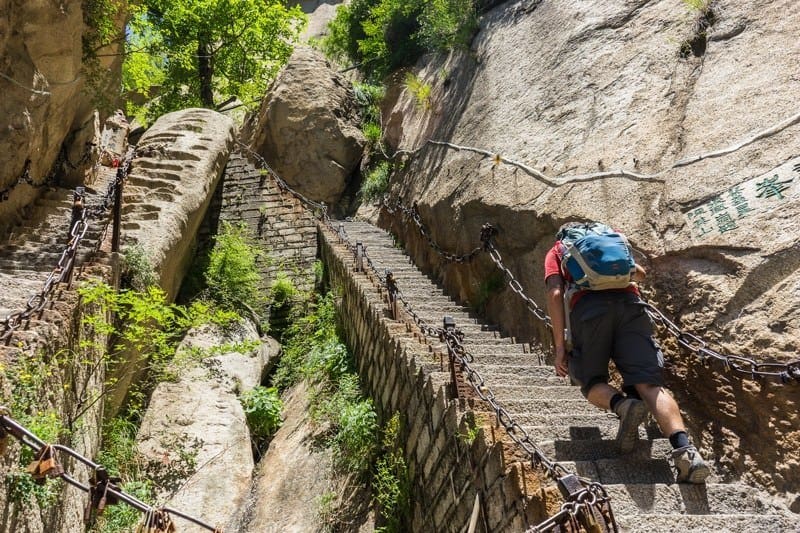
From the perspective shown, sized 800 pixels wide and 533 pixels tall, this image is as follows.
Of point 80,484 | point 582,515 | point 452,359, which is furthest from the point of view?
point 452,359

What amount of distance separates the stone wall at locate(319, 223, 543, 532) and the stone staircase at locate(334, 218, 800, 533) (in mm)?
273

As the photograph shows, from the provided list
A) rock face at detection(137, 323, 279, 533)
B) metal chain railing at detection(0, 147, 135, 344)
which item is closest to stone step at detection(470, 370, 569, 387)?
rock face at detection(137, 323, 279, 533)

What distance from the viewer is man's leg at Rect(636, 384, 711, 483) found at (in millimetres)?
3336

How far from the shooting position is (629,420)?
3668 millimetres

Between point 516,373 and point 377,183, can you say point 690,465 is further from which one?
point 377,183

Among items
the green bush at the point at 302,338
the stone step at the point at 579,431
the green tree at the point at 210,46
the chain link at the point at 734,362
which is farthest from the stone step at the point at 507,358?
the green tree at the point at 210,46

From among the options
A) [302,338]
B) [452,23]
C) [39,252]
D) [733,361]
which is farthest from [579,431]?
[452,23]

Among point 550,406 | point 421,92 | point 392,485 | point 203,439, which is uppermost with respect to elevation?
point 421,92

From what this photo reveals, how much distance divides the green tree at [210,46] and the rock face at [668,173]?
1025cm

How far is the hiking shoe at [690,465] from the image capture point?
3328 millimetres

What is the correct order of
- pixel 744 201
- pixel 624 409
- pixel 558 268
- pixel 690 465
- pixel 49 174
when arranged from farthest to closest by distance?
pixel 49 174, pixel 744 201, pixel 558 268, pixel 624 409, pixel 690 465

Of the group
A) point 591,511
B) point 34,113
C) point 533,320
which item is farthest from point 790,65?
point 34,113

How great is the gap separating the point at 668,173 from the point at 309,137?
1102 centimetres

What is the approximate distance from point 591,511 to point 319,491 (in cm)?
460
